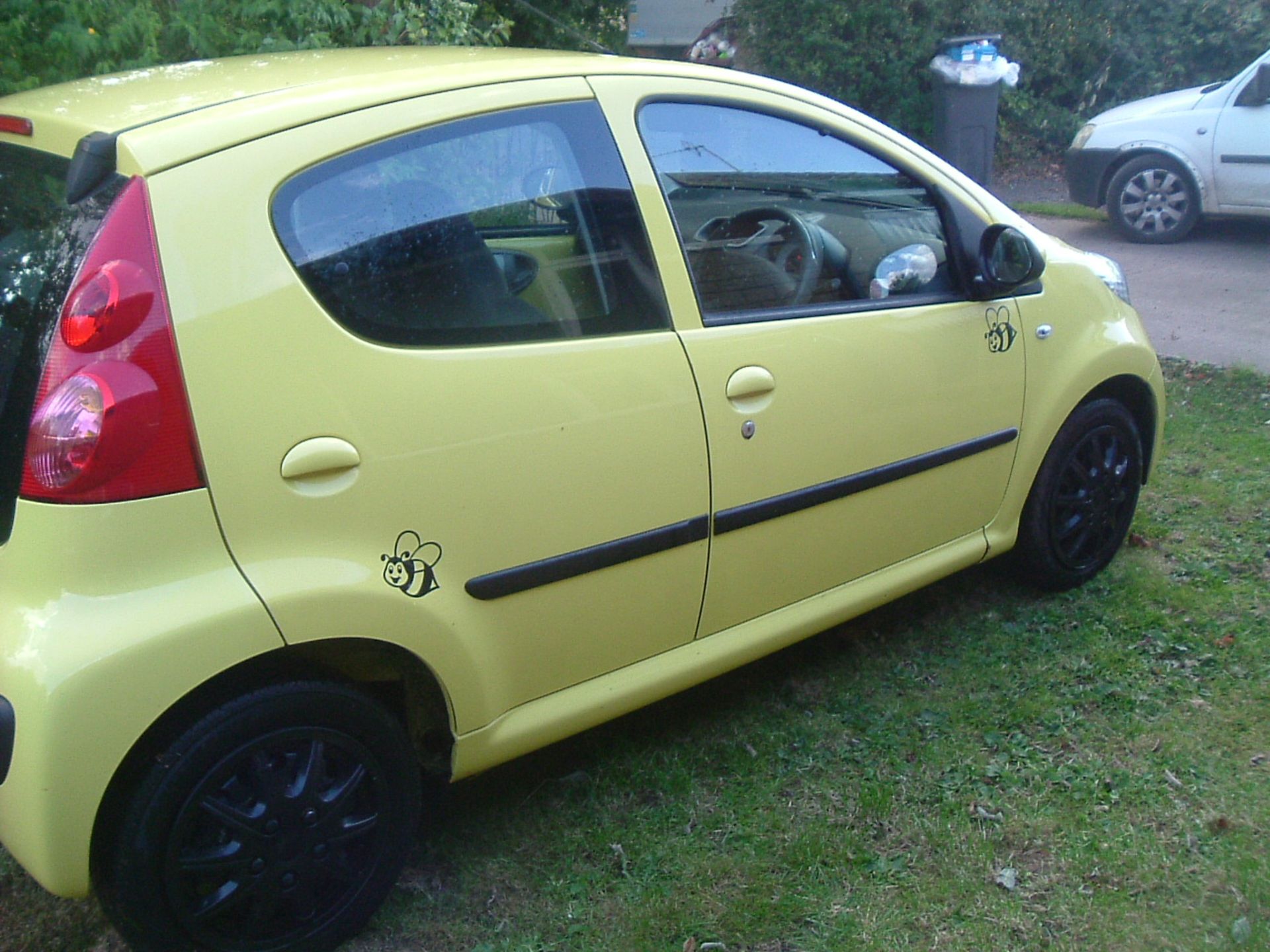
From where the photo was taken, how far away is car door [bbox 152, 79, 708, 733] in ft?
6.70

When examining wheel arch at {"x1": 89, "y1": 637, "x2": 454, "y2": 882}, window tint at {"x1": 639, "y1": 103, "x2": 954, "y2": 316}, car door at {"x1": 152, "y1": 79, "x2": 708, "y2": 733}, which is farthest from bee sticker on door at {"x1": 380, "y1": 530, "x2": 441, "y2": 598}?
window tint at {"x1": 639, "y1": 103, "x2": 954, "y2": 316}

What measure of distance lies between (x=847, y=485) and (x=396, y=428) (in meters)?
1.25

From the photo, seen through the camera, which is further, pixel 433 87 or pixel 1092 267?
pixel 1092 267

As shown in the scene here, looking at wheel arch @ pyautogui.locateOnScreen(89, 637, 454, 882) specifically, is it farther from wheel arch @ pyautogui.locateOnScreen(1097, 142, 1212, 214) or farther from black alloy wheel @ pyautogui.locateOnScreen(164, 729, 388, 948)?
wheel arch @ pyautogui.locateOnScreen(1097, 142, 1212, 214)

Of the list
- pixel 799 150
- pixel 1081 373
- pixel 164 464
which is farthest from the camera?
pixel 1081 373

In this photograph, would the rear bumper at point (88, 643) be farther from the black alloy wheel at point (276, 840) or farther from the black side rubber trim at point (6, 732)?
the black alloy wheel at point (276, 840)

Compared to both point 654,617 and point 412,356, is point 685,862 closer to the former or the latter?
point 654,617

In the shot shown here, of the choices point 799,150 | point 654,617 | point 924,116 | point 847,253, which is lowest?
point 924,116

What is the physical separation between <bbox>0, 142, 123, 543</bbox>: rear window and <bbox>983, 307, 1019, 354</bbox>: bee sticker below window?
88.2 inches

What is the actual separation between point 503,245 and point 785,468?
854mm

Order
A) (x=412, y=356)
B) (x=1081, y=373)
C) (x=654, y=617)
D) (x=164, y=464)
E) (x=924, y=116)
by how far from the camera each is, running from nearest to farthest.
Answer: (x=164, y=464), (x=412, y=356), (x=654, y=617), (x=1081, y=373), (x=924, y=116)

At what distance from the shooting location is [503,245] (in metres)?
2.44

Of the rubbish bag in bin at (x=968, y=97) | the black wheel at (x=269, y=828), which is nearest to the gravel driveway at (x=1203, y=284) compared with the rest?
the rubbish bag in bin at (x=968, y=97)

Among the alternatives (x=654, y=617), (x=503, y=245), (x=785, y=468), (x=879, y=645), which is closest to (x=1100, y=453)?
(x=879, y=645)
